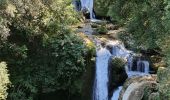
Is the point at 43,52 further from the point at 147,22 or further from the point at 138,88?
the point at 147,22

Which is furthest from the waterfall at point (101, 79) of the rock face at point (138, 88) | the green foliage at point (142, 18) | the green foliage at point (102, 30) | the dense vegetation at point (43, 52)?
the green foliage at point (102, 30)

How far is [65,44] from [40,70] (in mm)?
1553

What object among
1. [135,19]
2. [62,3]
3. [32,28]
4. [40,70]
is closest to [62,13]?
[62,3]

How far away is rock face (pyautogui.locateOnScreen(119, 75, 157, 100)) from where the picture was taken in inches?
569

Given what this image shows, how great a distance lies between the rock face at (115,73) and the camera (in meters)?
17.5

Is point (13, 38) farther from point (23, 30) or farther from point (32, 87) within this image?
point (32, 87)

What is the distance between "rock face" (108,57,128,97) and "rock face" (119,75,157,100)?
1.54 metres

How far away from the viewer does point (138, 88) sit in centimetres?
1493

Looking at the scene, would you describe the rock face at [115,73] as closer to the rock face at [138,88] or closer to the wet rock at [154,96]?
the rock face at [138,88]

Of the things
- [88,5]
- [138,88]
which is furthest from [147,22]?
[88,5]

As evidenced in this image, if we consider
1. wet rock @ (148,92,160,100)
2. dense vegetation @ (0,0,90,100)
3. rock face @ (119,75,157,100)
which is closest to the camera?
wet rock @ (148,92,160,100)

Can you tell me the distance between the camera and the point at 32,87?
1539 cm

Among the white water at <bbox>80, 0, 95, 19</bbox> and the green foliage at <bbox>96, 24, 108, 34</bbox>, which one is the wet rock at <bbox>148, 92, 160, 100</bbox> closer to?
the green foliage at <bbox>96, 24, 108, 34</bbox>

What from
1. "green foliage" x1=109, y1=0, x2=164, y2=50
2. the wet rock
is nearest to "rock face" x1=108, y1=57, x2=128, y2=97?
"green foliage" x1=109, y1=0, x2=164, y2=50
